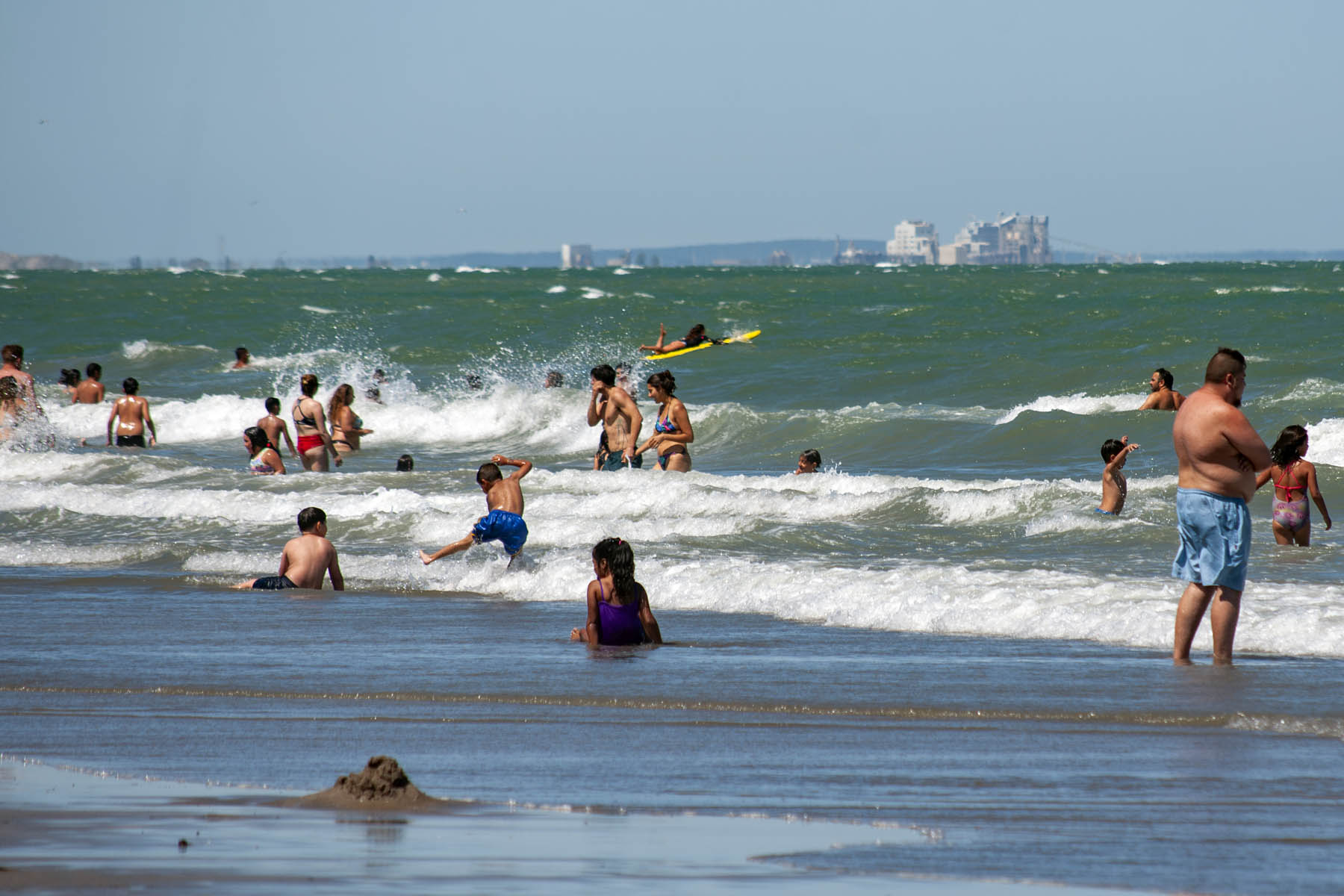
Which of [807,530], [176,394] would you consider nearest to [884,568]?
[807,530]

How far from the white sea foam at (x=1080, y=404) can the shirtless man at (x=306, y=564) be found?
1384cm

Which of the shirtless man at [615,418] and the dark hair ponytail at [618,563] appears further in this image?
the shirtless man at [615,418]

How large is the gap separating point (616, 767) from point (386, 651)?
2.78 meters

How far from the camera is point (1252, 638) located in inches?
287

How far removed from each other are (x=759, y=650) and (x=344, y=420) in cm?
1208

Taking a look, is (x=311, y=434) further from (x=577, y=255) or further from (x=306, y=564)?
(x=577, y=255)

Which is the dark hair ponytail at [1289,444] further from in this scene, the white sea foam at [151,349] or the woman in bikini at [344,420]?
the white sea foam at [151,349]

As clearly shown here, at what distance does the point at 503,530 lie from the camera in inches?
390

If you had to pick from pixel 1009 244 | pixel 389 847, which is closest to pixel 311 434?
pixel 389 847

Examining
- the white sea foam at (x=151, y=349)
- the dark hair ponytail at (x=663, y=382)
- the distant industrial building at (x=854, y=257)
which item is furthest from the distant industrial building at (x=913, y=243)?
the dark hair ponytail at (x=663, y=382)

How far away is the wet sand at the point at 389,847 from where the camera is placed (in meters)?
3.53

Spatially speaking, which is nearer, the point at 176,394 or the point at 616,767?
the point at 616,767

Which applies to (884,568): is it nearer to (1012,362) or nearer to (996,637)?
(996,637)

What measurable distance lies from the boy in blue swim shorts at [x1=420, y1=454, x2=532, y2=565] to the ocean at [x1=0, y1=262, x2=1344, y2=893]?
273mm
